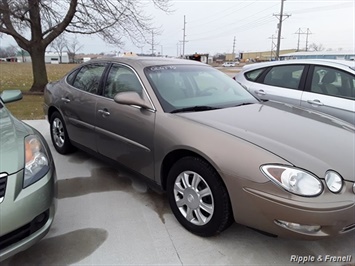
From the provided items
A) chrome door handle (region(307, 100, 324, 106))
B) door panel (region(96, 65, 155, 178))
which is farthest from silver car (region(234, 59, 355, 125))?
door panel (region(96, 65, 155, 178))

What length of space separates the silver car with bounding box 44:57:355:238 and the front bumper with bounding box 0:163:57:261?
1.03m

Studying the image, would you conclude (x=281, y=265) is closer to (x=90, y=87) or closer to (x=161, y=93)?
(x=161, y=93)

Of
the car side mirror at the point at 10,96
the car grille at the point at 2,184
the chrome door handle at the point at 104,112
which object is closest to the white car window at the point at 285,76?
the chrome door handle at the point at 104,112

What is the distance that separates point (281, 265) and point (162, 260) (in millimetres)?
890

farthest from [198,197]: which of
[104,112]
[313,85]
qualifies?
[313,85]

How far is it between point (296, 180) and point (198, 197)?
814 mm

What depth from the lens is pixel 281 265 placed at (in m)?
2.17

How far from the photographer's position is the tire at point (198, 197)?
2.22 metres

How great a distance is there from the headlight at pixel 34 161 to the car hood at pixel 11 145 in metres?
0.05

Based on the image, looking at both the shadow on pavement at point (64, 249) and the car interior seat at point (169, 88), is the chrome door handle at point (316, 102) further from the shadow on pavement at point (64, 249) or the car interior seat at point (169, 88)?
the shadow on pavement at point (64, 249)

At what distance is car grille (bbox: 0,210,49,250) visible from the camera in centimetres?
178

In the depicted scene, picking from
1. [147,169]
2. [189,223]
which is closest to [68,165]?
[147,169]

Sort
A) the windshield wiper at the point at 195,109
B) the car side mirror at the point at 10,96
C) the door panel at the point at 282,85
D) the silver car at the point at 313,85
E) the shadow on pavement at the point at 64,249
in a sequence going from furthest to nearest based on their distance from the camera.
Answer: the door panel at the point at 282,85
the silver car at the point at 313,85
the car side mirror at the point at 10,96
the windshield wiper at the point at 195,109
the shadow on pavement at the point at 64,249

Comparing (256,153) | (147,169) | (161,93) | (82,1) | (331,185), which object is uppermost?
(82,1)
